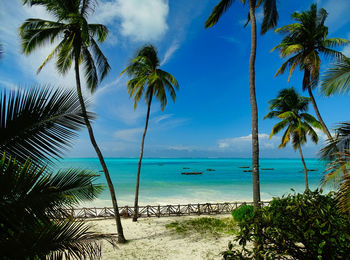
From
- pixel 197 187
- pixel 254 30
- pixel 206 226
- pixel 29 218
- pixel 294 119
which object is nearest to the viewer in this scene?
pixel 29 218

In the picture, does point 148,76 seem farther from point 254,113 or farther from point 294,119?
point 294,119

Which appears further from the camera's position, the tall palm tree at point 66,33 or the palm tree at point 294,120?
the palm tree at point 294,120

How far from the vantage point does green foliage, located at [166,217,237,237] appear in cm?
984

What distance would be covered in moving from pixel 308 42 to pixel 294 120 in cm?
843

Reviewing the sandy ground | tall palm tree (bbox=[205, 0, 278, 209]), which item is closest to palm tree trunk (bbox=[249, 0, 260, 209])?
tall palm tree (bbox=[205, 0, 278, 209])

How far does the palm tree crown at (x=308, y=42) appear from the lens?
33.3ft

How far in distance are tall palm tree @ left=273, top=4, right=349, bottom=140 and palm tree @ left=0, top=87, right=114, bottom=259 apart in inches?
484

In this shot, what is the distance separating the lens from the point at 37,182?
1.88 metres

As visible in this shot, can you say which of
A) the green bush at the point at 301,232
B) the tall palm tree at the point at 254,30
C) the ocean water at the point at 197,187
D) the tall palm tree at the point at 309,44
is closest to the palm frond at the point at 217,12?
the tall palm tree at the point at 254,30

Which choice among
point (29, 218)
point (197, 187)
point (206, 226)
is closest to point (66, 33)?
point (29, 218)

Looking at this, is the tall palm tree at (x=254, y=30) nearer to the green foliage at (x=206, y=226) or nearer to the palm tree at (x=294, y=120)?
the green foliage at (x=206, y=226)

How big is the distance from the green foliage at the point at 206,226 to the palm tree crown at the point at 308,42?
32.8 feet

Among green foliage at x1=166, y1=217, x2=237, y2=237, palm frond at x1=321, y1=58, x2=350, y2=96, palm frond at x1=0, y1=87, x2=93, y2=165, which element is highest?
palm frond at x1=321, y1=58, x2=350, y2=96

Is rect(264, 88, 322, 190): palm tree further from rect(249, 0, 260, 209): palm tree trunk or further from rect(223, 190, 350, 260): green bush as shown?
rect(223, 190, 350, 260): green bush
